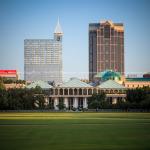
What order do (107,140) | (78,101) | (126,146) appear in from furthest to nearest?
(78,101), (107,140), (126,146)

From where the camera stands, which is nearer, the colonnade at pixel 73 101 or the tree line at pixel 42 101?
the tree line at pixel 42 101

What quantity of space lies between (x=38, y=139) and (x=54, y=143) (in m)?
3.07

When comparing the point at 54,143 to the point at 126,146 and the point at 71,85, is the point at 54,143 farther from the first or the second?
the point at 71,85

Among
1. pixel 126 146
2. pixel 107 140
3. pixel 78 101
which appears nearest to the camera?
pixel 126 146

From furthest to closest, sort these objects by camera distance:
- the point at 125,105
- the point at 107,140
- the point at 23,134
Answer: the point at 125,105 → the point at 23,134 → the point at 107,140

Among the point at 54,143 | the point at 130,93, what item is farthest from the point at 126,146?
the point at 130,93

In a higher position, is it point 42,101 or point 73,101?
point 42,101


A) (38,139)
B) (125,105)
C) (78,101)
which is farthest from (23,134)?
(78,101)

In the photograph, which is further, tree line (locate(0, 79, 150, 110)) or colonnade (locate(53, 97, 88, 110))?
colonnade (locate(53, 97, 88, 110))

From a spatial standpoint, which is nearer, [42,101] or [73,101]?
[42,101]

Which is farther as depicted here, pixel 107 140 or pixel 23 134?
pixel 23 134

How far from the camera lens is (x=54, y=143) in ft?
135

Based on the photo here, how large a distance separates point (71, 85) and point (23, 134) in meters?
151

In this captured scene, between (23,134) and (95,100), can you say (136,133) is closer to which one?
(23,134)
